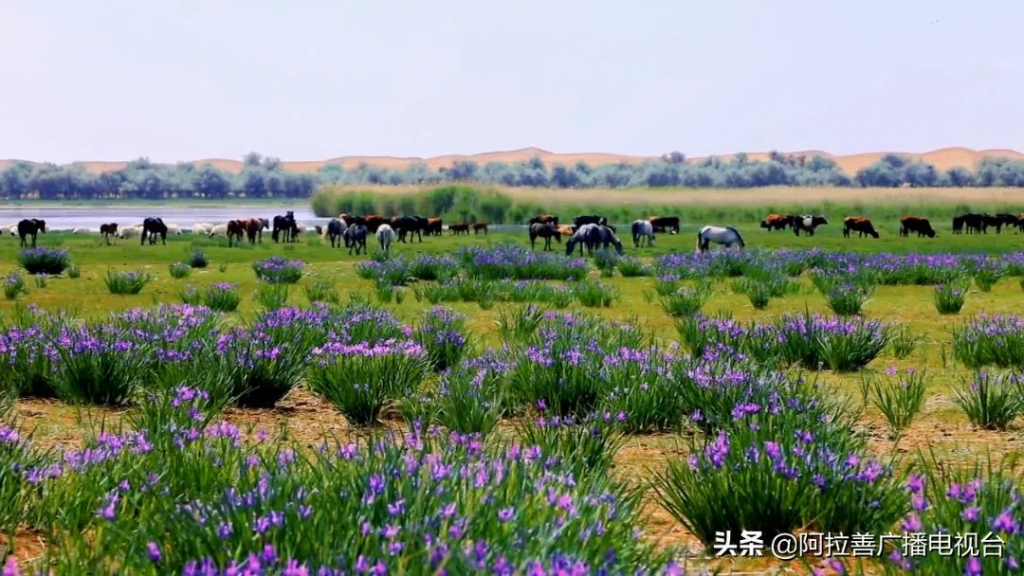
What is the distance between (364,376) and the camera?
7820 millimetres

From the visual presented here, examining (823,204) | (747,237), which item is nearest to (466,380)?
(747,237)

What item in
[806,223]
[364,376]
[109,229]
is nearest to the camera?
[364,376]

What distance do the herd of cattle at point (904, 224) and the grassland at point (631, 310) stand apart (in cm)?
152

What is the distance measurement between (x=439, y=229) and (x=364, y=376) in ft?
152

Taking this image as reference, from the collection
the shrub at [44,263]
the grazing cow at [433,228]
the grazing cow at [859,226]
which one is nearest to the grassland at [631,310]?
the shrub at [44,263]

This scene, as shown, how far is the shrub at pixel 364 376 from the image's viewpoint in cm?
765

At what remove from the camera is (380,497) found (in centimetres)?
361

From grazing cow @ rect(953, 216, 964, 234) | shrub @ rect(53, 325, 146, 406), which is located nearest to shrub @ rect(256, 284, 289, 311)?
shrub @ rect(53, 325, 146, 406)

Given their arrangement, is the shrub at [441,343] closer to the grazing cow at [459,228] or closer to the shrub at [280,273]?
the shrub at [280,273]

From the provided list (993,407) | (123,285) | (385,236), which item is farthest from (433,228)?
(993,407)

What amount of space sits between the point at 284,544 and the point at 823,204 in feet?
263

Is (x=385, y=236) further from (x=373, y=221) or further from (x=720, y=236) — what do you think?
(x=373, y=221)

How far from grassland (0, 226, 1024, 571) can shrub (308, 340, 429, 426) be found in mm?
180

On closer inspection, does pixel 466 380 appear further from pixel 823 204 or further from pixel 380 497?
pixel 823 204
